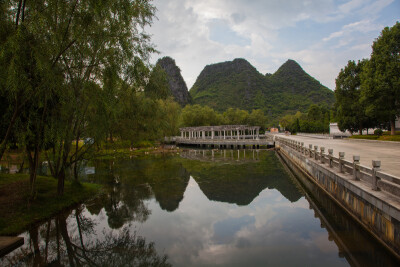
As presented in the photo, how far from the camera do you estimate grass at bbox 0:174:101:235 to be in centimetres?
854

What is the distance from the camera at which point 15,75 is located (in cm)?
617

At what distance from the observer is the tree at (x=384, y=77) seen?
24.3 metres

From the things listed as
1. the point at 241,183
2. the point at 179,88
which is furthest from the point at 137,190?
the point at 179,88

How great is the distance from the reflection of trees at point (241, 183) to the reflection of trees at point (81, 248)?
5755mm

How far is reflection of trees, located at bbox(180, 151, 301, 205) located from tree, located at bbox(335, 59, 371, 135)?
62.1 feet

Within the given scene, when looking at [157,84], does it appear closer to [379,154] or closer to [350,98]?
[379,154]

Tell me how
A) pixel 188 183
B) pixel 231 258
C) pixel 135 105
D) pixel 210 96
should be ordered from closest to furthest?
pixel 231 258, pixel 135 105, pixel 188 183, pixel 210 96

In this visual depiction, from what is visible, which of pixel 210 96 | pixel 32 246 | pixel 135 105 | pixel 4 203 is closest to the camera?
pixel 32 246

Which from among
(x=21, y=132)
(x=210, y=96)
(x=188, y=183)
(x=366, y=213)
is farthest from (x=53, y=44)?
(x=210, y=96)

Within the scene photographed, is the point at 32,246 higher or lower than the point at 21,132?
lower

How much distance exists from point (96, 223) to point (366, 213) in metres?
9.15

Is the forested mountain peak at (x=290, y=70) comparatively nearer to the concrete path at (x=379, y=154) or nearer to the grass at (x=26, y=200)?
the concrete path at (x=379, y=154)

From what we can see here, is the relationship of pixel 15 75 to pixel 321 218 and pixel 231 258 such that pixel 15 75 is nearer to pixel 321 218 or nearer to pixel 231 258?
pixel 231 258

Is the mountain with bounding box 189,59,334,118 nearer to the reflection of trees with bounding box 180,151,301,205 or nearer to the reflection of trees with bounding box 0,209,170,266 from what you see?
the reflection of trees with bounding box 180,151,301,205
